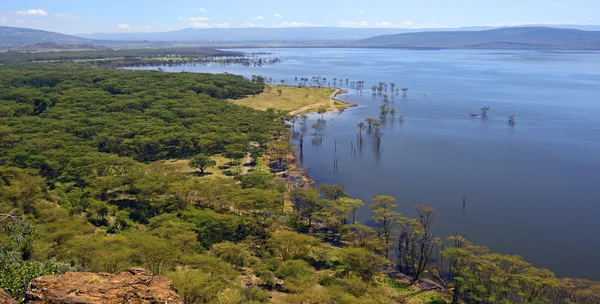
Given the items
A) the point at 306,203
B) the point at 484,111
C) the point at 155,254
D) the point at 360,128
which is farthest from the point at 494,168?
the point at 155,254

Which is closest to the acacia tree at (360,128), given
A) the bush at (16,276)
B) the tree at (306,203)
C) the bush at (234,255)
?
the tree at (306,203)

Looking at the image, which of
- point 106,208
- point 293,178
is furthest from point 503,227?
point 106,208

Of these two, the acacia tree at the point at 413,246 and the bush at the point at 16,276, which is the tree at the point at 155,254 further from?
the acacia tree at the point at 413,246

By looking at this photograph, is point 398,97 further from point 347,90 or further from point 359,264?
point 359,264

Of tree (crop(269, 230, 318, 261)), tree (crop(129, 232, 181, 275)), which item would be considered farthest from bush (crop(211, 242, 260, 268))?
tree (crop(129, 232, 181, 275))

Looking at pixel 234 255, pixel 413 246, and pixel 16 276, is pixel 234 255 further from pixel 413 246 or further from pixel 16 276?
pixel 16 276
